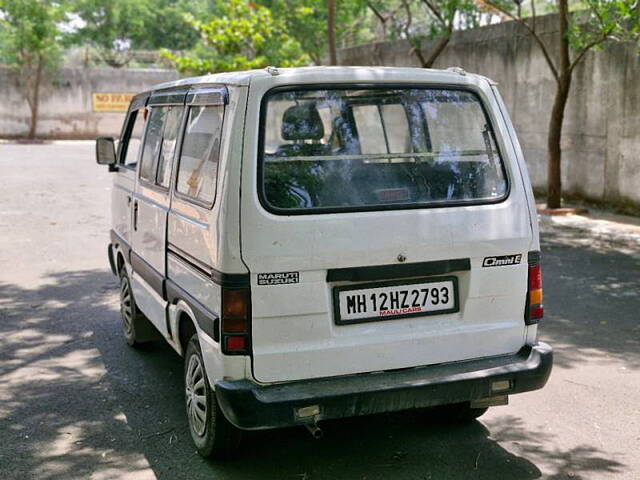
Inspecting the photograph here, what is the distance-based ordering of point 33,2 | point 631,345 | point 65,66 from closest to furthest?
point 631,345 < point 33,2 < point 65,66

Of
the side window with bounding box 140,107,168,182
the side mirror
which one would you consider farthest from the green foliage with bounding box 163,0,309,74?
the side window with bounding box 140,107,168,182

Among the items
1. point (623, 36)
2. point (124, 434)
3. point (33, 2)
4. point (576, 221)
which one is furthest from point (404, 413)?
point (33, 2)

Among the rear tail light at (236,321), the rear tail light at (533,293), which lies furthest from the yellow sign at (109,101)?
the rear tail light at (236,321)

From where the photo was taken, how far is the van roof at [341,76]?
3.85m

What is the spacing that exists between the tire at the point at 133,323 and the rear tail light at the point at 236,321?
2.32 meters

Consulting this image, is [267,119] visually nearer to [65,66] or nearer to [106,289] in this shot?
[106,289]

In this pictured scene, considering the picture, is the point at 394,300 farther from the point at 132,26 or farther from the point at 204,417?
the point at 132,26

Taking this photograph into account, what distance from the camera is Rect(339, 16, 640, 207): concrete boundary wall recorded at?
12.6 metres

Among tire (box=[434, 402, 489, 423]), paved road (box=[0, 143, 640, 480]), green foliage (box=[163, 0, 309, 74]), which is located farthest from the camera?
green foliage (box=[163, 0, 309, 74])

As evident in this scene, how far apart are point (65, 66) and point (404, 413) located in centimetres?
3244

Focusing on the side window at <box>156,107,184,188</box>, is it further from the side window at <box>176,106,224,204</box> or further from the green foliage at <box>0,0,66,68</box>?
the green foliage at <box>0,0,66,68</box>

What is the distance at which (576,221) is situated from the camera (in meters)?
12.0

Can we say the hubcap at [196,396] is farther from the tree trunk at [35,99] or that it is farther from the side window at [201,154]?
the tree trunk at [35,99]

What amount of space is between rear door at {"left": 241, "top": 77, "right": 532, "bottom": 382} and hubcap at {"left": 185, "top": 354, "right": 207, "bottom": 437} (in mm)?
588
